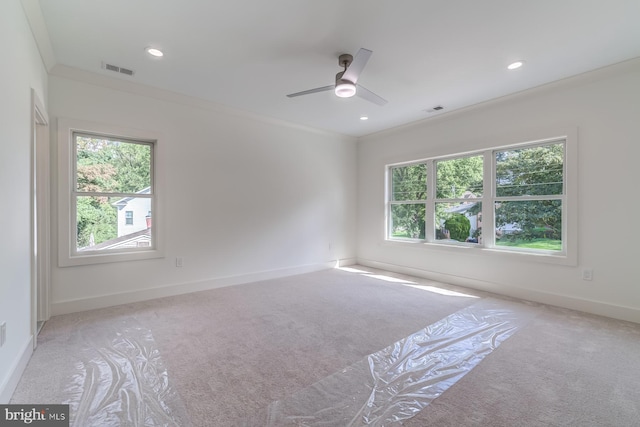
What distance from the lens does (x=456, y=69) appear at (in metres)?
3.12

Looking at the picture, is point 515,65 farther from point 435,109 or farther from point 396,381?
point 396,381

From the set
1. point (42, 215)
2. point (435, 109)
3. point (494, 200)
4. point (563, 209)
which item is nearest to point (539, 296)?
point (563, 209)

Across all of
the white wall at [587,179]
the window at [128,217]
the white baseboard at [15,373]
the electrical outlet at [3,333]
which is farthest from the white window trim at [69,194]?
the white wall at [587,179]

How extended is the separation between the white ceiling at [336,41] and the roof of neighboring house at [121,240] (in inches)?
75.3

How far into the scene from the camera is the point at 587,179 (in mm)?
3320

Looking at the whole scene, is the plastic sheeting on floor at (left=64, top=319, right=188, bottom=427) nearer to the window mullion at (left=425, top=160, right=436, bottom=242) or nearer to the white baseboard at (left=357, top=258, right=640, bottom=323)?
the white baseboard at (left=357, top=258, right=640, bottom=323)

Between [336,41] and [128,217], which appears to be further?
[128,217]

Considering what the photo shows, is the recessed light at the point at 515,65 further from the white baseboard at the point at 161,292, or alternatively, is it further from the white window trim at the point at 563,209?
the white baseboard at the point at 161,292

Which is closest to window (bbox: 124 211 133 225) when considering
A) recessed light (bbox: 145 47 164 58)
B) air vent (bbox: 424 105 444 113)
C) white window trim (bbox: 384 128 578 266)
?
recessed light (bbox: 145 47 164 58)

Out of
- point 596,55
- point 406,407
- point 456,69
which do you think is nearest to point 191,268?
point 406,407

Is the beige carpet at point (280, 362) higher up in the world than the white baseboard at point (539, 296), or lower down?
lower down

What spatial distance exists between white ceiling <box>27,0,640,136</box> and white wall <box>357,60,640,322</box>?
0.28m

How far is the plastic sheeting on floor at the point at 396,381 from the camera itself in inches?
63.8

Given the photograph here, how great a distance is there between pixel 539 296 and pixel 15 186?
5369 mm
